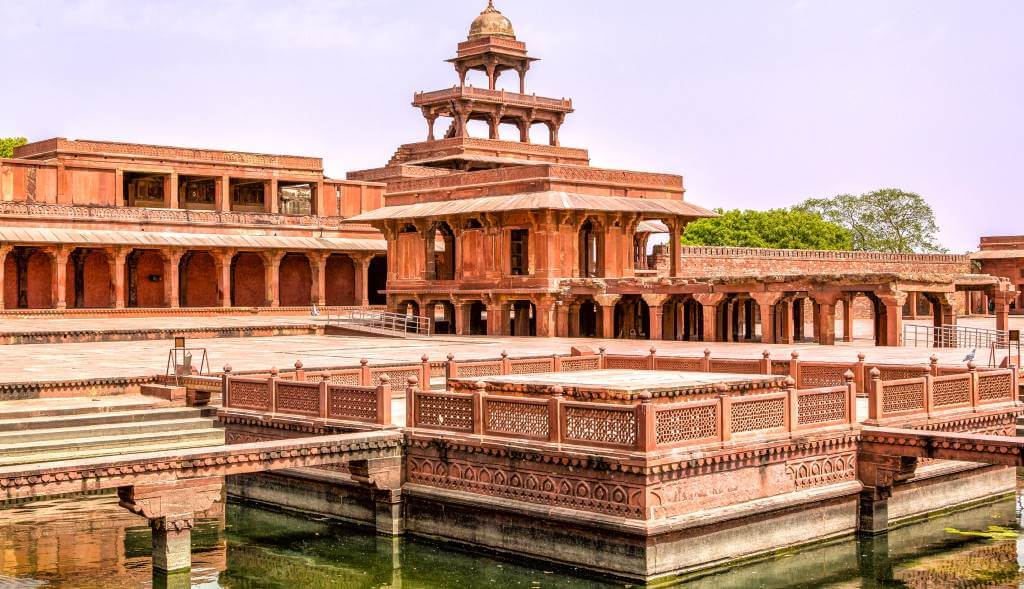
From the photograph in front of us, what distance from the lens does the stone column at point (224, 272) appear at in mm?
45906

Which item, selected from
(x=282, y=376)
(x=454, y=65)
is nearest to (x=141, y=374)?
(x=282, y=376)

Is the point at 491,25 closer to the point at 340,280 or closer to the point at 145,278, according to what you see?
the point at 340,280

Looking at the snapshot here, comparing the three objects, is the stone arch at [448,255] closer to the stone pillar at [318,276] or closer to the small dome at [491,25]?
the stone pillar at [318,276]

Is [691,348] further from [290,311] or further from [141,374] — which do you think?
[290,311]

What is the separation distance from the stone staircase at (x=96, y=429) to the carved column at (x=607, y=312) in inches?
742

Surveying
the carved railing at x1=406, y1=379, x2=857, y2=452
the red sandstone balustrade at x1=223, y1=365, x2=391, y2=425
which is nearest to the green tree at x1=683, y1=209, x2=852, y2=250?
the red sandstone balustrade at x1=223, y1=365, x2=391, y2=425

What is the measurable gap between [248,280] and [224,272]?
4.13 meters

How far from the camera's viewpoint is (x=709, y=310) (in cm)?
3556

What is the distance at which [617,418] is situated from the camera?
42.1ft

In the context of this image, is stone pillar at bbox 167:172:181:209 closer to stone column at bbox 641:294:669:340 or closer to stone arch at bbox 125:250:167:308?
stone arch at bbox 125:250:167:308

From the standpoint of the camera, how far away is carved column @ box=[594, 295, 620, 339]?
1471 inches

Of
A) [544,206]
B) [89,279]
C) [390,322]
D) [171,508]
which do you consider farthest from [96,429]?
[89,279]

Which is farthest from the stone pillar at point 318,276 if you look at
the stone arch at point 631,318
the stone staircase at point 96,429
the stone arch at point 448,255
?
the stone staircase at point 96,429

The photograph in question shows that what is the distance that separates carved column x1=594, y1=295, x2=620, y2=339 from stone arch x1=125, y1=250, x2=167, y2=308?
682 inches
